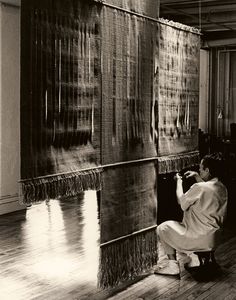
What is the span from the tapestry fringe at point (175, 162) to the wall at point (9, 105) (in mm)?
3184

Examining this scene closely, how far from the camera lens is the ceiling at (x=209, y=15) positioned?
8750mm

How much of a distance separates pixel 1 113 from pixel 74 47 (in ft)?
12.9

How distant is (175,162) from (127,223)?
2.51 ft

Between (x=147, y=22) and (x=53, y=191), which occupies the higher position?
(x=147, y=22)

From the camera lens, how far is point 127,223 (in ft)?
12.8

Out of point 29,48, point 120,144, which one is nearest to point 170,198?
point 120,144

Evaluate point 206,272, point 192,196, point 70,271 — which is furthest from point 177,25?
point 70,271

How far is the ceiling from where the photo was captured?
8.75 m

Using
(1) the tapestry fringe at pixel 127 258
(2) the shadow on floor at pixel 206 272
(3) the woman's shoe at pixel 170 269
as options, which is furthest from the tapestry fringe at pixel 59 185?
(2) the shadow on floor at pixel 206 272

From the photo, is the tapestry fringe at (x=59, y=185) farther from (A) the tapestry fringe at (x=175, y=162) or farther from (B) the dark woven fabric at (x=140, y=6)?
(B) the dark woven fabric at (x=140, y=6)

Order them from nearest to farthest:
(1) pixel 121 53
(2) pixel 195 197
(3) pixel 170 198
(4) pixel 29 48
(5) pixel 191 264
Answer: (4) pixel 29 48, (1) pixel 121 53, (2) pixel 195 197, (5) pixel 191 264, (3) pixel 170 198

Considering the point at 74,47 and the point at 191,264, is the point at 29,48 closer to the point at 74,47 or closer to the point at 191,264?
the point at 74,47

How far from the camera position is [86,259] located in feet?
15.5

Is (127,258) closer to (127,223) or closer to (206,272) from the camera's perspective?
(127,223)
